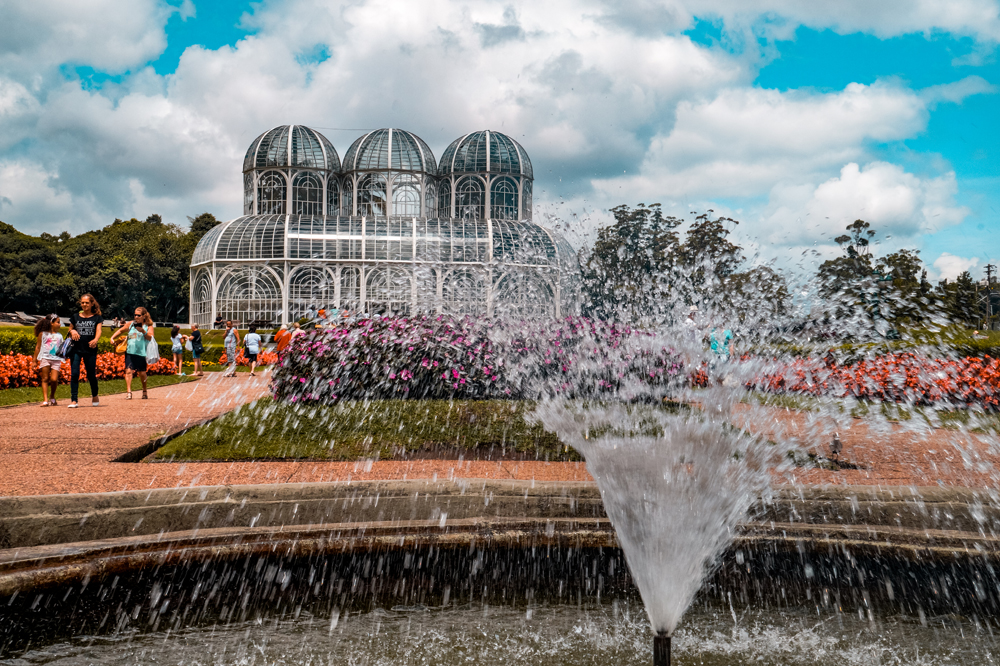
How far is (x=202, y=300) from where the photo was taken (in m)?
32.5

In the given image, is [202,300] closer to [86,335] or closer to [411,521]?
[86,335]

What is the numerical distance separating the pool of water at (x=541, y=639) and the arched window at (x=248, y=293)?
29.2 meters

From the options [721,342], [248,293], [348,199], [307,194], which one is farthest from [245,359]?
[348,199]

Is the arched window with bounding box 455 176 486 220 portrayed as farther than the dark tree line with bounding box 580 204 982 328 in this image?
Yes

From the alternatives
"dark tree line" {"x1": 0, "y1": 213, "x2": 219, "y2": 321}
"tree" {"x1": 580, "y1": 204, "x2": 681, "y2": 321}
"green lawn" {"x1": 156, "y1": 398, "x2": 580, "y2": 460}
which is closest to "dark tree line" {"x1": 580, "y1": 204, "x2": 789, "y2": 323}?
"tree" {"x1": 580, "y1": 204, "x2": 681, "y2": 321}

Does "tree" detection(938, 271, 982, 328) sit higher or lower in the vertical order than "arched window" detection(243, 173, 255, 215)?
lower

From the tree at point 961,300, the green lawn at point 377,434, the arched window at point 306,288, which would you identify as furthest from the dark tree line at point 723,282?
the arched window at point 306,288

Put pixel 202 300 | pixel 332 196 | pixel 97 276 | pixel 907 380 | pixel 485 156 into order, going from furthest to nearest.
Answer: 1. pixel 97 276
2. pixel 332 196
3. pixel 485 156
4. pixel 202 300
5. pixel 907 380

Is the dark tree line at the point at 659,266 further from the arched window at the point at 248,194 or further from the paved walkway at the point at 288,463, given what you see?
the arched window at the point at 248,194

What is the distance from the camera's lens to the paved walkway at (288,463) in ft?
15.5

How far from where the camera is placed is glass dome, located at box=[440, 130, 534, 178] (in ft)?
115

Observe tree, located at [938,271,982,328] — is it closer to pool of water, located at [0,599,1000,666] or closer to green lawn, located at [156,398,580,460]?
green lawn, located at [156,398,580,460]

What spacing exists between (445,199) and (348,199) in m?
4.88

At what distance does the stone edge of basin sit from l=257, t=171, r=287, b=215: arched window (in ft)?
107
